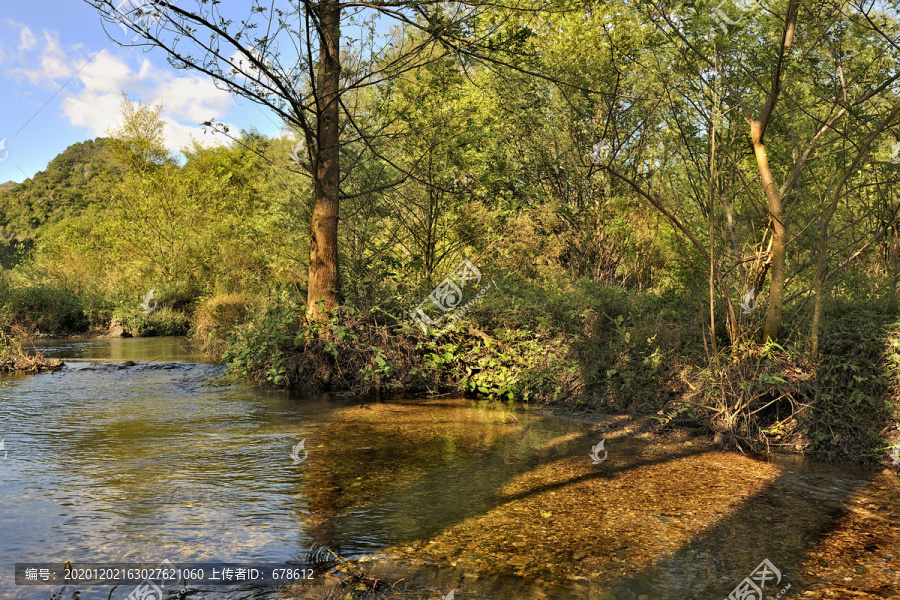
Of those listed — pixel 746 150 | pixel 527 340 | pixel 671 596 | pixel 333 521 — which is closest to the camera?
pixel 671 596

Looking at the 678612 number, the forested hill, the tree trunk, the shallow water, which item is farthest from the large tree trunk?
the forested hill

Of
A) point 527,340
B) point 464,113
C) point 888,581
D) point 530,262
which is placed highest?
point 464,113

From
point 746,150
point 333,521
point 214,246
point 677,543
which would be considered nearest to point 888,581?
point 677,543

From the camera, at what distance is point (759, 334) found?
22.8ft

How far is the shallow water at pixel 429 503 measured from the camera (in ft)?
12.0

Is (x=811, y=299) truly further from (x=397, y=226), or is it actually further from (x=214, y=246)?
(x=214, y=246)

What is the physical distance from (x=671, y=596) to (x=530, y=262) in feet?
36.4

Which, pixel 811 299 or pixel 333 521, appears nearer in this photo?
pixel 333 521

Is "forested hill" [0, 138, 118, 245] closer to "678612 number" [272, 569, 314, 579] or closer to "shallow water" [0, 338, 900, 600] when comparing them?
"shallow water" [0, 338, 900, 600]

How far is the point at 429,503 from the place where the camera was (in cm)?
477

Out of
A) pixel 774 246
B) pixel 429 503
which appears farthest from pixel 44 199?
pixel 774 246

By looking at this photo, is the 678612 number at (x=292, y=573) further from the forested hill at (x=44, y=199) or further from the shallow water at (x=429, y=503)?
the forested hill at (x=44, y=199)

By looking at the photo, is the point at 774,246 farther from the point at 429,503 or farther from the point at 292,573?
the point at 292,573

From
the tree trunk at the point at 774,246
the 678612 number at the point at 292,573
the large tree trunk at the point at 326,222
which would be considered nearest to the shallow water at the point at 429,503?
the 678612 number at the point at 292,573
